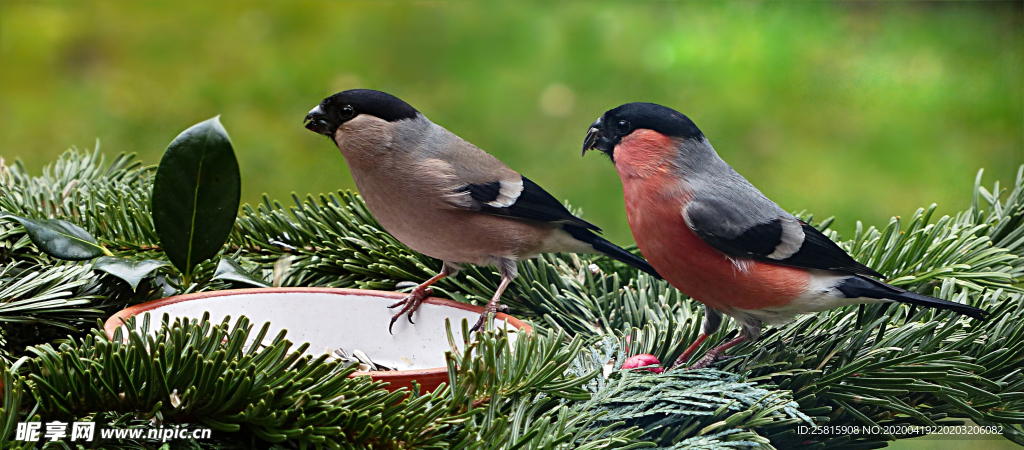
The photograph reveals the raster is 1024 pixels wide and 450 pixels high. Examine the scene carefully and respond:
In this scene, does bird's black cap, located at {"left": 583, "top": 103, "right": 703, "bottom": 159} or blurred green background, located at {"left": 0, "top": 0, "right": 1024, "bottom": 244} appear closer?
bird's black cap, located at {"left": 583, "top": 103, "right": 703, "bottom": 159}

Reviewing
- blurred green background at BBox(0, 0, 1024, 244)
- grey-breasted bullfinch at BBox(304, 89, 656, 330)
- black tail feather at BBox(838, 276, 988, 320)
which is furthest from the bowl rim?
blurred green background at BBox(0, 0, 1024, 244)

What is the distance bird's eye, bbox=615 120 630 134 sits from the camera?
1.41 metres

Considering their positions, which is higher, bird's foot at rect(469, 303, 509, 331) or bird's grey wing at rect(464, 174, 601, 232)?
bird's grey wing at rect(464, 174, 601, 232)

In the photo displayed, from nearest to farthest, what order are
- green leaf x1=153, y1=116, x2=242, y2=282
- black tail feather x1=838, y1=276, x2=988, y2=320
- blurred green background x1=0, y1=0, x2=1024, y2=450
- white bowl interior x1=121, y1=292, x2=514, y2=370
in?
black tail feather x1=838, y1=276, x2=988, y2=320
green leaf x1=153, y1=116, x2=242, y2=282
white bowl interior x1=121, y1=292, x2=514, y2=370
blurred green background x1=0, y1=0, x2=1024, y2=450

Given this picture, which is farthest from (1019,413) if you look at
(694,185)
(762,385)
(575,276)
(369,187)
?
(369,187)

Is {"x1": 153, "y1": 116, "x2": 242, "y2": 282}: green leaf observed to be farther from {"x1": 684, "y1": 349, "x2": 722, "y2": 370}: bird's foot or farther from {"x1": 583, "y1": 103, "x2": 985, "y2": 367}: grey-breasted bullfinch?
{"x1": 684, "y1": 349, "x2": 722, "y2": 370}: bird's foot

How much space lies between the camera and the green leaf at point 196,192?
4.52ft

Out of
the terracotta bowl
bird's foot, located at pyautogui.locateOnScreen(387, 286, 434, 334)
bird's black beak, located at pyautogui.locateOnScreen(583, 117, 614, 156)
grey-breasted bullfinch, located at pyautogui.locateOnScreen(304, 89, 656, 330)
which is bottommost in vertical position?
the terracotta bowl

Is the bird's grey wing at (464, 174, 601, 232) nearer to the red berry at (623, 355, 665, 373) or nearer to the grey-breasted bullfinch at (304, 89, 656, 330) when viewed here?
the grey-breasted bullfinch at (304, 89, 656, 330)

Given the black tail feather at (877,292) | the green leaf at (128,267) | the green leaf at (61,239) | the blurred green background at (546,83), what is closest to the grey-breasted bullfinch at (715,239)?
the black tail feather at (877,292)

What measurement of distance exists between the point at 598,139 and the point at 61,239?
90cm

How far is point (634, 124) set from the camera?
1.41m

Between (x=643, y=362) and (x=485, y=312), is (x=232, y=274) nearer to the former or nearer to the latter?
(x=485, y=312)

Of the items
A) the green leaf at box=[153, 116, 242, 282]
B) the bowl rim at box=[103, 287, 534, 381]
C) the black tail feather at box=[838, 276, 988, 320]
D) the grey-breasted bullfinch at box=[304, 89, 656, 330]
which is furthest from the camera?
the grey-breasted bullfinch at box=[304, 89, 656, 330]
